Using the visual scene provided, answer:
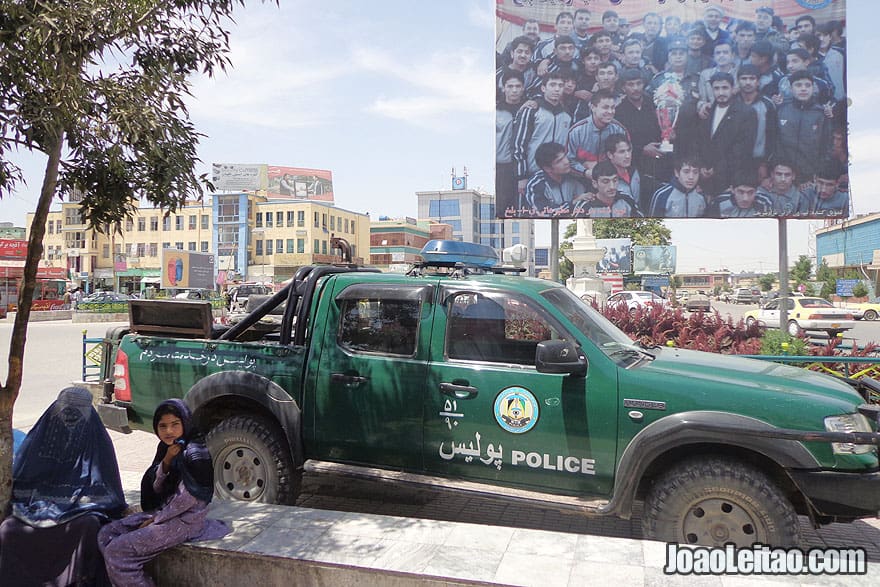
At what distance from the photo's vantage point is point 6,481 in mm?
3438

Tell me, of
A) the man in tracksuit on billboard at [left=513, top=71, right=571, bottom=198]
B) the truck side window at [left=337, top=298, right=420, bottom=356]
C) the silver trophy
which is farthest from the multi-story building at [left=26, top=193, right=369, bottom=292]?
the truck side window at [left=337, top=298, right=420, bottom=356]

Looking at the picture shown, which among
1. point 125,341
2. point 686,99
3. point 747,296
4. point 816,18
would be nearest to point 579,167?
point 686,99

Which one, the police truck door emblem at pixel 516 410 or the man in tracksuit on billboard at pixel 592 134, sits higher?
the man in tracksuit on billboard at pixel 592 134

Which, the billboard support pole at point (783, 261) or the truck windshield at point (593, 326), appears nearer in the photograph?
the truck windshield at point (593, 326)

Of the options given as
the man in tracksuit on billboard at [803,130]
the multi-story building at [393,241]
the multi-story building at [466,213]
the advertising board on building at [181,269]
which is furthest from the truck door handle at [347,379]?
the multi-story building at [466,213]

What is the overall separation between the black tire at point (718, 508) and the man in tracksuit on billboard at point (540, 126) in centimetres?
1117

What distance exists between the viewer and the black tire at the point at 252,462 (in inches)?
174

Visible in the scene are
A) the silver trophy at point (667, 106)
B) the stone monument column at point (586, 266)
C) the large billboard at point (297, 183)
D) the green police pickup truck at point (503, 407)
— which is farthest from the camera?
the large billboard at point (297, 183)

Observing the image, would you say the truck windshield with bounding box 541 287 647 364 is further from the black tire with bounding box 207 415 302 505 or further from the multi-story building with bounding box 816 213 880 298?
the multi-story building with bounding box 816 213 880 298

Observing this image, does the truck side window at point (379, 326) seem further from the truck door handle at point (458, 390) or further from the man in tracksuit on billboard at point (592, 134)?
the man in tracksuit on billboard at point (592, 134)

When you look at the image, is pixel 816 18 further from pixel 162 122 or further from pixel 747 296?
pixel 747 296

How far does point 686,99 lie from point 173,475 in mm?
13168

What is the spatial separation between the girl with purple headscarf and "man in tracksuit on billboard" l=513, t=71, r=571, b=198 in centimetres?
1170

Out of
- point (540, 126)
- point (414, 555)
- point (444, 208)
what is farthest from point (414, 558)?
point (444, 208)
